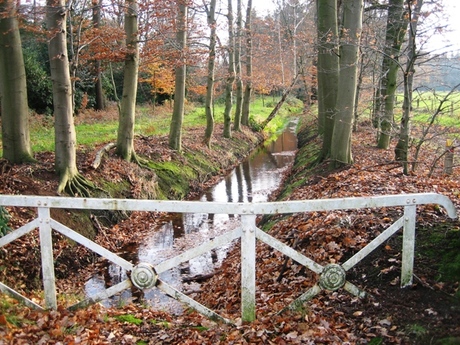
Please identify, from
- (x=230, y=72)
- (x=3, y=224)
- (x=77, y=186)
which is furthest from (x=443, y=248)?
(x=230, y=72)

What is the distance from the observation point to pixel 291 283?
241 inches

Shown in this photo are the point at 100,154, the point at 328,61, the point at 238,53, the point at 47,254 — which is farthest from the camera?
the point at 238,53

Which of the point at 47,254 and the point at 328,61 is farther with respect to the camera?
the point at 328,61

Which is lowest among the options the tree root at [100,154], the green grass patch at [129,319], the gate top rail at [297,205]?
the green grass patch at [129,319]

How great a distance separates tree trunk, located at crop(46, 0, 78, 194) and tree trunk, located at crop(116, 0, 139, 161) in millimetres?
3592

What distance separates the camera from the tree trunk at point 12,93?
11.0 m

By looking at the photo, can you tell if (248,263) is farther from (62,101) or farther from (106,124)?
(106,124)

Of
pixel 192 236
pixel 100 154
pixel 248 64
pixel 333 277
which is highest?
pixel 248 64

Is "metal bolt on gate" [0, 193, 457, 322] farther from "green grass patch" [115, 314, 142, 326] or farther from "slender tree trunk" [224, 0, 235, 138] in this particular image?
"slender tree trunk" [224, 0, 235, 138]

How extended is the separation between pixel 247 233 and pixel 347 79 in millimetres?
8216

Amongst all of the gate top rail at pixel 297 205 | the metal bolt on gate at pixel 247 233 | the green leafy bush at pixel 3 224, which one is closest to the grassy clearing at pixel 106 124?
the green leafy bush at pixel 3 224

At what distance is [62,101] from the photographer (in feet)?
35.9

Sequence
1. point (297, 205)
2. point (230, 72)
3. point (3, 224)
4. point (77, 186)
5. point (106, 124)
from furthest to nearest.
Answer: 1. point (230, 72)
2. point (106, 124)
3. point (77, 186)
4. point (3, 224)
5. point (297, 205)

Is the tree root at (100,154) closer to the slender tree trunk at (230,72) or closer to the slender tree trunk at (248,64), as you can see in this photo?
the slender tree trunk at (230,72)
